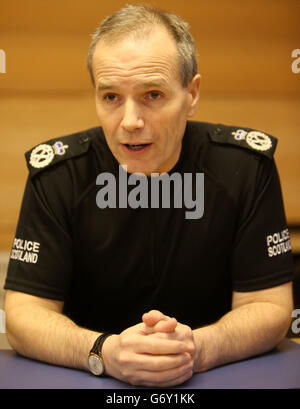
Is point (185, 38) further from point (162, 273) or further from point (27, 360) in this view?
point (27, 360)

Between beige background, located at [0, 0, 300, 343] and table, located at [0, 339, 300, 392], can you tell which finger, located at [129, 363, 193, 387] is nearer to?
table, located at [0, 339, 300, 392]

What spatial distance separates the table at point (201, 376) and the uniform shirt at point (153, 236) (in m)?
0.22

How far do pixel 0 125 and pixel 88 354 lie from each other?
4.52ft

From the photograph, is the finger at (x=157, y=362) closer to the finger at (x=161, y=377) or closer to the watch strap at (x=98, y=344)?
the finger at (x=161, y=377)

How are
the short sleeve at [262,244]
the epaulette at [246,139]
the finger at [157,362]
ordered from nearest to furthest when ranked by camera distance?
the finger at [157,362]
the short sleeve at [262,244]
the epaulette at [246,139]

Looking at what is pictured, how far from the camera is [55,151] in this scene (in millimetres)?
1590

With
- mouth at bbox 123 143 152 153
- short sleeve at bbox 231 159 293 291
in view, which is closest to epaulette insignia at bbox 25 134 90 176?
mouth at bbox 123 143 152 153

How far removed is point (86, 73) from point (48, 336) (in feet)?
4.46

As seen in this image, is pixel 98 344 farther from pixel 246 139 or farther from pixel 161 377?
pixel 246 139

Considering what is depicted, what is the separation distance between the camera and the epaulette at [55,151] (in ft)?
5.12

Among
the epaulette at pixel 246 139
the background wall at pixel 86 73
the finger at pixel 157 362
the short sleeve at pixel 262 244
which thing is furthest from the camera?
the background wall at pixel 86 73

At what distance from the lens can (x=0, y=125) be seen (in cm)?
233

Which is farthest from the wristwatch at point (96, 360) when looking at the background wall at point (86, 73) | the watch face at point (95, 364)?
the background wall at point (86, 73)
